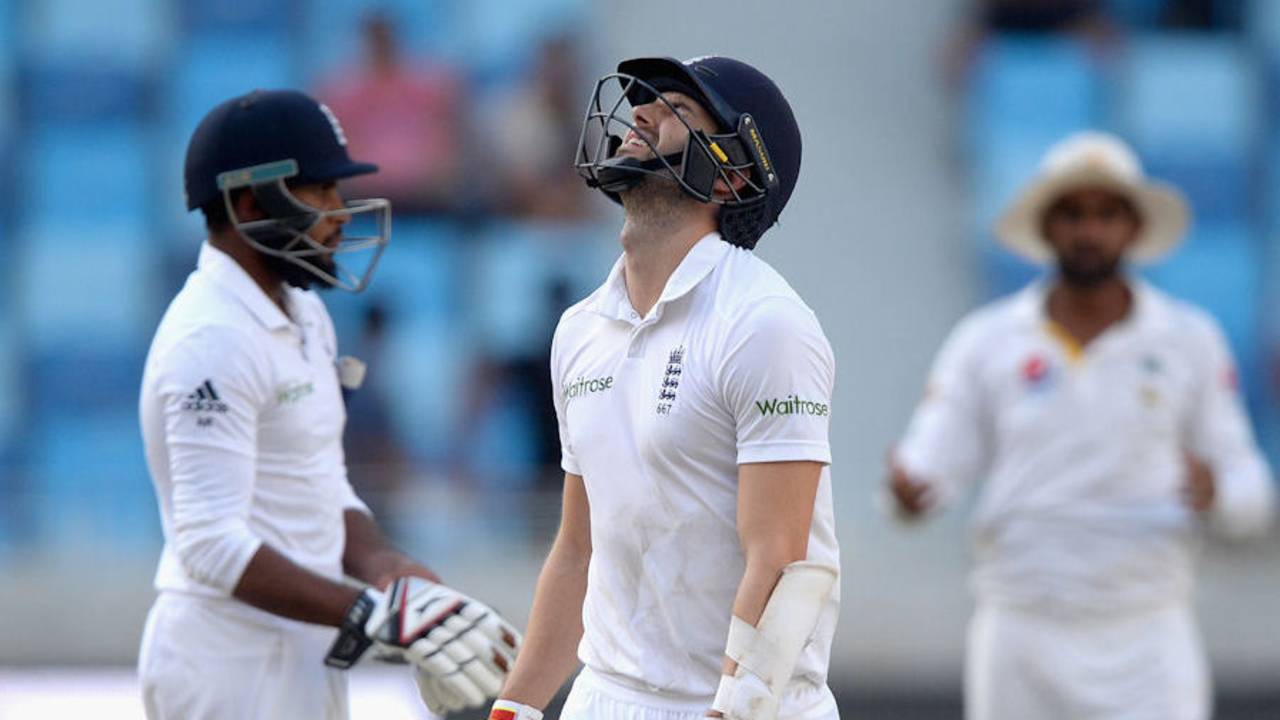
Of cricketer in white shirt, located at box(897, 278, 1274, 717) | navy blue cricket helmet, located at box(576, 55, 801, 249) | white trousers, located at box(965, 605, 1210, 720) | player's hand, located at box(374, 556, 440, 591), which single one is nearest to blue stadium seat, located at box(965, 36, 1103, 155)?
cricketer in white shirt, located at box(897, 278, 1274, 717)

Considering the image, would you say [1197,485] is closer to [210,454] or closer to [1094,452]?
[1094,452]

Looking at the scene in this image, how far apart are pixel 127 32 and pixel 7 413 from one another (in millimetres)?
2204

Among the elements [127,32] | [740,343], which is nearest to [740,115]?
[740,343]

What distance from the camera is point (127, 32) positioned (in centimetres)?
1210

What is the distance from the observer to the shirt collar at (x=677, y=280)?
3.84 meters

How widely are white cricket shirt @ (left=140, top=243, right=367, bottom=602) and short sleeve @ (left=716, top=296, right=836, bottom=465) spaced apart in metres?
1.32

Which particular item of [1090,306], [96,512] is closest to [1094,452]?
[1090,306]

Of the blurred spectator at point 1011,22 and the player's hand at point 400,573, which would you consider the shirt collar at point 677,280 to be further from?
the blurred spectator at point 1011,22

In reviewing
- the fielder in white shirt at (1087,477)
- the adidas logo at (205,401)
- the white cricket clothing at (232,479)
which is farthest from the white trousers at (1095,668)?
the adidas logo at (205,401)

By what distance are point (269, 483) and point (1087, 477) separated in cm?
285

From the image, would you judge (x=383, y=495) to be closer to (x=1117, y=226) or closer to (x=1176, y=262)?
(x=1117, y=226)

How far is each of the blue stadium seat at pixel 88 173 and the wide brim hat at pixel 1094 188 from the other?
5906mm

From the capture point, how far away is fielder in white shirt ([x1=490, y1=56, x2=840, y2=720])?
3.66 meters

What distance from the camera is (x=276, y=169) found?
490 cm
